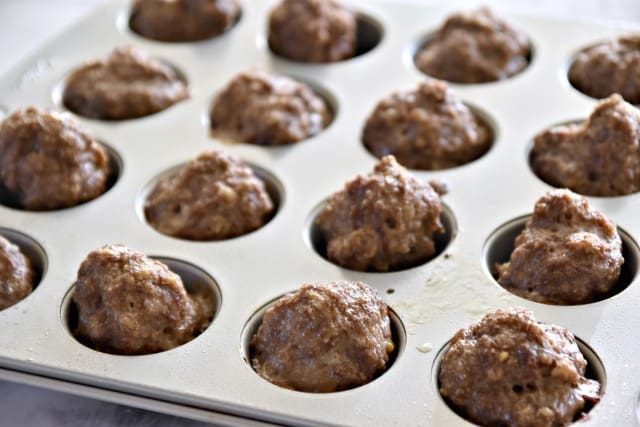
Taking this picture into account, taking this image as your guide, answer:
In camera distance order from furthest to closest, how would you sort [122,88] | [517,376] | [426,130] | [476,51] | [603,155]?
[476,51] < [122,88] < [426,130] < [603,155] < [517,376]

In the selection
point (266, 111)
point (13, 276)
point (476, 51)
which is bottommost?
point (13, 276)

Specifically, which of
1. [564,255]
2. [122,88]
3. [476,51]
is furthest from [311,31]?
[564,255]

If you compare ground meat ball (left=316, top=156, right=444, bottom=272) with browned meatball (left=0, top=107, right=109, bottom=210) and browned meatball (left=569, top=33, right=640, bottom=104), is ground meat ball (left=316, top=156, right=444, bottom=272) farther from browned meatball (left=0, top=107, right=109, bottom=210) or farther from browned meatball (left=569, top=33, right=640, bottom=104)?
browned meatball (left=569, top=33, right=640, bottom=104)

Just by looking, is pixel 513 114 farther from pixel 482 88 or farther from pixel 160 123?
pixel 160 123

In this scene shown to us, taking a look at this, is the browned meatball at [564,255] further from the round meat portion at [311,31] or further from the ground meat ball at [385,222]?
the round meat portion at [311,31]

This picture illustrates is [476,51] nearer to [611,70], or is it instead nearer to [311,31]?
[611,70]

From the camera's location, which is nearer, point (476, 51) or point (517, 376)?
point (517, 376)

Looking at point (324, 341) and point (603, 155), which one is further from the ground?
point (603, 155)

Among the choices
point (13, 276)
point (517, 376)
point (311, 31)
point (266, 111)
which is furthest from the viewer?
point (311, 31)
